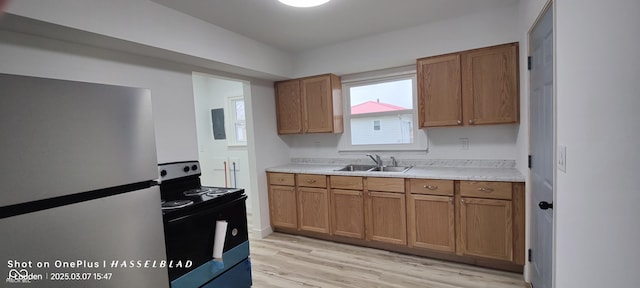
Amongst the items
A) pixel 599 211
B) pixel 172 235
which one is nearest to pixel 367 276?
pixel 172 235

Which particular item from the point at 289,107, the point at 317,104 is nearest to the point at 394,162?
the point at 317,104

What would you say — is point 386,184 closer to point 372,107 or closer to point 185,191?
point 372,107

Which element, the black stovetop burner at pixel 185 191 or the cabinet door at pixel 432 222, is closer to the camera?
the black stovetop burner at pixel 185 191

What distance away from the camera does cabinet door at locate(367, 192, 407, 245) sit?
2.81 metres

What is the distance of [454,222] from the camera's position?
8.46 feet

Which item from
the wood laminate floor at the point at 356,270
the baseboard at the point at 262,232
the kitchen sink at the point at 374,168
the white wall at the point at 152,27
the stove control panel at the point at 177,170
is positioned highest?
the white wall at the point at 152,27

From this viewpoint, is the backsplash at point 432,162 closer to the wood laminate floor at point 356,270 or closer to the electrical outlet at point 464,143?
the electrical outlet at point 464,143

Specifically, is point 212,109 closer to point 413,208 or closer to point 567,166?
point 413,208

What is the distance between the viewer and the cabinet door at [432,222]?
259cm

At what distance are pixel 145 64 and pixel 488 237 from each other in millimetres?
3323

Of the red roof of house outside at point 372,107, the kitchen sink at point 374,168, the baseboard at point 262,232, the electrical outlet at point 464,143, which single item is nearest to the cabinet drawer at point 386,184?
the kitchen sink at point 374,168

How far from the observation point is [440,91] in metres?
2.78

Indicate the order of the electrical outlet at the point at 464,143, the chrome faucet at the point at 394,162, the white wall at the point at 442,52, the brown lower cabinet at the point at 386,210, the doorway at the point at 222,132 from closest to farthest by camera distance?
the white wall at the point at 442,52
the brown lower cabinet at the point at 386,210
the electrical outlet at the point at 464,143
the chrome faucet at the point at 394,162
the doorway at the point at 222,132

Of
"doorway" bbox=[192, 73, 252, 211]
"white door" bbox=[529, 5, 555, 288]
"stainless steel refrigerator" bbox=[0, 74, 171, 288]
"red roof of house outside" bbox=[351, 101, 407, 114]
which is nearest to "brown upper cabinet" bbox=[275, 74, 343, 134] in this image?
"red roof of house outside" bbox=[351, 101, 407, 114]
